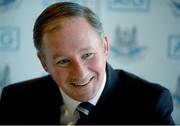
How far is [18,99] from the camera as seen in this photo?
118 centimetres

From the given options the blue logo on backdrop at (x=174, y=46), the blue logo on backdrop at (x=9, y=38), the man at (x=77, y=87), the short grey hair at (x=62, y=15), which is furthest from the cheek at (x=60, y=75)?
the blue logo on backdrop at (x=174, y=46)

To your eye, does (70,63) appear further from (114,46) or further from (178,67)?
(178,67)

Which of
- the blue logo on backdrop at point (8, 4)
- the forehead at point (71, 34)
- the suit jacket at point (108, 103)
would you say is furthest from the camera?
the blue logo on backdrop at point (8, 4)

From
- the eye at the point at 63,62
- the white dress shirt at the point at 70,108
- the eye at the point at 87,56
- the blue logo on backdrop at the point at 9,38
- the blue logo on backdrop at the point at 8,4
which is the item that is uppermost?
the blue logo on backdrop at the point at 8,4

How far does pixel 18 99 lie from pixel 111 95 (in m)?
0.36

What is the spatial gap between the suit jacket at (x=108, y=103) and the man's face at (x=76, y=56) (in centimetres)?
11

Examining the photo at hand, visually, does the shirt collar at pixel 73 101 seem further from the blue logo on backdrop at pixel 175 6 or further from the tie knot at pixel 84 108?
the blue logo on backdrop at pixel 175 6

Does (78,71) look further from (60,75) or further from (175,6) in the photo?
(175,6)

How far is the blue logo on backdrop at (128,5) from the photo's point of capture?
5.24 feet

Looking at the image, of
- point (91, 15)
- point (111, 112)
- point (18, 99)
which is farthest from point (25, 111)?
point (91, 15)

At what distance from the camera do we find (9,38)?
158cm

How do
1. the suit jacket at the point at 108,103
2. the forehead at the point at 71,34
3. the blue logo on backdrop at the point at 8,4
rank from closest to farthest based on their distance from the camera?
the forehead at the point at 71,34 < the suit jacket at the point at 108,103 < the blue logo on backdrop at the point at 8,4

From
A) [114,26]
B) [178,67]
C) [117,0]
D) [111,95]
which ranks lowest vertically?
[178,67]

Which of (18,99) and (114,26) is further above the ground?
(114,26)
